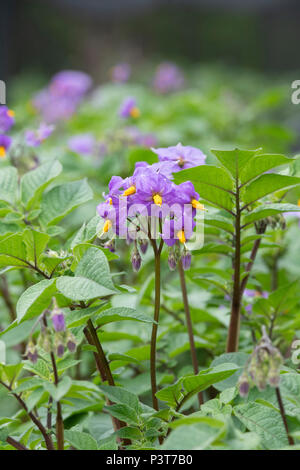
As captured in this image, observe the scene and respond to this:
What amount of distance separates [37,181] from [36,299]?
551mm

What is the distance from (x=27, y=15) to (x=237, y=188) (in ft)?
28.6

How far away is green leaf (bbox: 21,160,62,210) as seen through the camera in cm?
141

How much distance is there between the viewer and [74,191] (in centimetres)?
144

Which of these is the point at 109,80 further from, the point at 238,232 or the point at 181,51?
the point at 238,232

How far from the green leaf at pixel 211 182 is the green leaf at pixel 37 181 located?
36 cm

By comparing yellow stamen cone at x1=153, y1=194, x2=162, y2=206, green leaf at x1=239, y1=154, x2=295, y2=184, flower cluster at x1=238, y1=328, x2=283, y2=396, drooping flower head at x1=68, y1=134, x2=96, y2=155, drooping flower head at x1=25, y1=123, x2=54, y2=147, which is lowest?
flower cluster at x1=238, y1=328, x2=283, y2=396

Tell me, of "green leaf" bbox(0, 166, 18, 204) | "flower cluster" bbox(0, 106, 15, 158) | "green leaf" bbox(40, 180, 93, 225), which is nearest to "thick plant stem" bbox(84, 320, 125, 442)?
"green leaf" bbox(40, 180, 93, 225)

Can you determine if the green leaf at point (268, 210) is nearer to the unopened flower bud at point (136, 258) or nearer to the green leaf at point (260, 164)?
the green leaf at point (260, 164)

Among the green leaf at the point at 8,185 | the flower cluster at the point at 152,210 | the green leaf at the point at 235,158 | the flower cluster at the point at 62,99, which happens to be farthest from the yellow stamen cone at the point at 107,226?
the flower cluster at the point at 62,99

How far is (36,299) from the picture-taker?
978mm

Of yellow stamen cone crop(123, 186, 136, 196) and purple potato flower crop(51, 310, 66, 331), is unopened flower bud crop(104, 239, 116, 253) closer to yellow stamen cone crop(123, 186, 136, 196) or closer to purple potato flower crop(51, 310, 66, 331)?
yellow stamen cone crop(123, 186, 136, 196)

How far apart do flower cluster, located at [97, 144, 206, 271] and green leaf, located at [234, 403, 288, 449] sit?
10.6 inches

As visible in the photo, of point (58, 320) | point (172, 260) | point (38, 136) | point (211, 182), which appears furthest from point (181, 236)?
point (38, 136)
